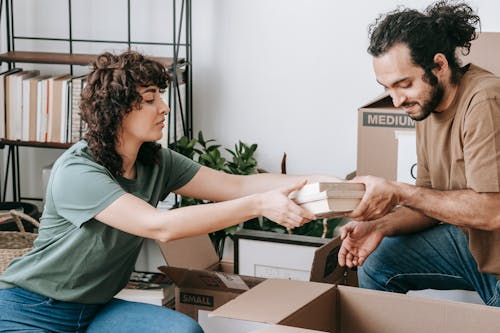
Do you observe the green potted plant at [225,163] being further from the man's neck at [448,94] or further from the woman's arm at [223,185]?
the man's neck at [448,94]

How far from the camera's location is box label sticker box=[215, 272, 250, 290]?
2473 mm

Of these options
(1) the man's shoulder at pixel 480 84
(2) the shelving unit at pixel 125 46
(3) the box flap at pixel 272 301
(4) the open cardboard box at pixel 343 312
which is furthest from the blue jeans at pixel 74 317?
(2) the shelving unit at pixel 125 46

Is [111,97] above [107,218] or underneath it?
above

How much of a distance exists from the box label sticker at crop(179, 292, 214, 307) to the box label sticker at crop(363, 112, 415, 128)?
0.74 meters

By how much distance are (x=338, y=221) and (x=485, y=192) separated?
1.12m

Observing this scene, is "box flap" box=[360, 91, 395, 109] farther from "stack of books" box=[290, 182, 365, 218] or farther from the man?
"stack of books" box=[290, 182, 365, 218]

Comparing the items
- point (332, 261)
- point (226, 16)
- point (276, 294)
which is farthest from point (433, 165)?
point (226, 16)

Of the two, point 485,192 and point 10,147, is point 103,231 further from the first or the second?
point 10,147

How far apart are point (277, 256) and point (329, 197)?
902 mm

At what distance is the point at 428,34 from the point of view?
7.13 feet

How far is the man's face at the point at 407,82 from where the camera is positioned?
2.16 meters

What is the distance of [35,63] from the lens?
3.68 metres

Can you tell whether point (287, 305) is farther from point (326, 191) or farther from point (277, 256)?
point (277, 256)

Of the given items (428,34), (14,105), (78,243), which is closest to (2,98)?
(14,105)
